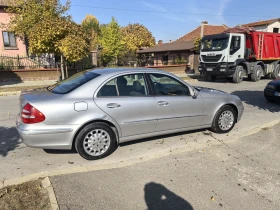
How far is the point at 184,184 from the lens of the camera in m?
3.18

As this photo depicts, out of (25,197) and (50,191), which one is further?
(50,191)

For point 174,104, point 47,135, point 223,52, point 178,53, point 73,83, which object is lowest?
point 47,135

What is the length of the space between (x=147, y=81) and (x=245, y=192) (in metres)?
2.36

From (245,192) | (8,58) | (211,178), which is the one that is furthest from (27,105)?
(8,58)

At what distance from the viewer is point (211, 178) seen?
334cm

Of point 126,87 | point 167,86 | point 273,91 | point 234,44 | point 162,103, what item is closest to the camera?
point 126,87

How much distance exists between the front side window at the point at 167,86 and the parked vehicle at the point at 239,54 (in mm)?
10804

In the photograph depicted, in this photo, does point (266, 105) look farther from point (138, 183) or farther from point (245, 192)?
point (138, 183)

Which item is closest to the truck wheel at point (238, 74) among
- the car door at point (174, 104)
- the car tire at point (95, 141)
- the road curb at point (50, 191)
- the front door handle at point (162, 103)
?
the car door at point (174, 104)

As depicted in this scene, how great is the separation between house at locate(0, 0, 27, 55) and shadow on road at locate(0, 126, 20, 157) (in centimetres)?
1832

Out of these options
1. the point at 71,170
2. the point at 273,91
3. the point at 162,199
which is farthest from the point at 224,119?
the point at 273,91

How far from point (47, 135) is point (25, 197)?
1000mm

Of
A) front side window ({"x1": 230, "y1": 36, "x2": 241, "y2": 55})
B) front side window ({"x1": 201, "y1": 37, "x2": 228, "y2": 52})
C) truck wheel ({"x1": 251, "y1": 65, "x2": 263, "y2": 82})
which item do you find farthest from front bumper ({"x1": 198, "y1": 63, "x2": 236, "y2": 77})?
truck wheel ({"x1": 251, "y1": 65, "x2": 263, "y2": 82})

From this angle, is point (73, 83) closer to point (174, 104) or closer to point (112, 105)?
point (112, 105)
